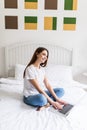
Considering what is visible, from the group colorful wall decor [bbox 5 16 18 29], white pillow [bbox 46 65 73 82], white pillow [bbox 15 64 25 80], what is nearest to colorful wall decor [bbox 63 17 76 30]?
white pillow [bbox 46 65 73 82]

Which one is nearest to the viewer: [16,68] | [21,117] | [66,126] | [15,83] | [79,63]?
[66,126]

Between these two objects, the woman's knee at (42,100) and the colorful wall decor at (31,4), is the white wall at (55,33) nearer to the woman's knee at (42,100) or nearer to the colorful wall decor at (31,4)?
the colorful wall decor at (31,4)

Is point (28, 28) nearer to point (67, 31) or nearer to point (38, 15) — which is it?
point (38, 15)

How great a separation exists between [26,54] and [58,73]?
0.57m

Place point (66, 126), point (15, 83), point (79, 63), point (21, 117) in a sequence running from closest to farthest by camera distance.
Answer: point (66, 126)
point (21, 117)
point (15, 83)
point (79, 63)

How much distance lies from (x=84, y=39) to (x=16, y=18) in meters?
1.04

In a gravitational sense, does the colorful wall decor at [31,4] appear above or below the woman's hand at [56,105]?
above

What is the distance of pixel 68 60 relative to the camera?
320 cm

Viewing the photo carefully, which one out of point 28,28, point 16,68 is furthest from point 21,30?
point 16,68

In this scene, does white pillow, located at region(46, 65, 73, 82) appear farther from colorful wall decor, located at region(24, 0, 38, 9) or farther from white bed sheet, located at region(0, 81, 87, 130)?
colorful wall decor, located at region(24, 0, 38, 9)

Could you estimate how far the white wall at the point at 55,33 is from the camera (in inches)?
122

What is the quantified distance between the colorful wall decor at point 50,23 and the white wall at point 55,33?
56 millimetres

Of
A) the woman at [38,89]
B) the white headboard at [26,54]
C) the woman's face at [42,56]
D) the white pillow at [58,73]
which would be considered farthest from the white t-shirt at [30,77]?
the white headboard at [26,54]

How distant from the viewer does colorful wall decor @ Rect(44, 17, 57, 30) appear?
3131 mm
